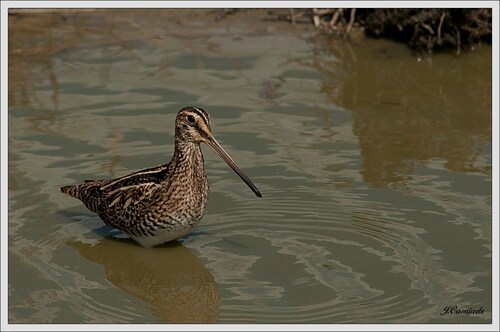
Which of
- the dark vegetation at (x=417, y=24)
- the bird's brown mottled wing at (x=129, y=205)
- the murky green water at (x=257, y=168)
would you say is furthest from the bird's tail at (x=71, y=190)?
the dark vegetation at (x=417, y=24)

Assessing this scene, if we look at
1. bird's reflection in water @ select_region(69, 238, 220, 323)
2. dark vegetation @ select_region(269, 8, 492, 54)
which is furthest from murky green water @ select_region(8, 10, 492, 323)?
dark vegetation @ select_region(269, 8, 492, 54)

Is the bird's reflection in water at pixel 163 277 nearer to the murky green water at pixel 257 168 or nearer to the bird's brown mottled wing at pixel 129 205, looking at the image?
the murky green water at pixel 257 168

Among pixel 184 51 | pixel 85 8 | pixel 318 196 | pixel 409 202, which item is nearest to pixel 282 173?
pixel 318 196

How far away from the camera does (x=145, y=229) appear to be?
8250 millimetres

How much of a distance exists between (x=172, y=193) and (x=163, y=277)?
0.65 m

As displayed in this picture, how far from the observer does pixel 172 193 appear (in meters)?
8.18

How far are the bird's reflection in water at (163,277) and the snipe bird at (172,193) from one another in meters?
0.15

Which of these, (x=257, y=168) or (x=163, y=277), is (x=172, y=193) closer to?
(x=163, y=277)

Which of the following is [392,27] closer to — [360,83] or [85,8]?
[360,83]

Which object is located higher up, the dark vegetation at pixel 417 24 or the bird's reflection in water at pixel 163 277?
the dark vegetation at pixel 417 24

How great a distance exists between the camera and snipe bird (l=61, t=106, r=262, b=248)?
321 inches

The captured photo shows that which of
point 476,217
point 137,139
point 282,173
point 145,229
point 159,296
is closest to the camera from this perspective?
point 159,296

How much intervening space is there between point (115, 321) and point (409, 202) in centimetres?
309

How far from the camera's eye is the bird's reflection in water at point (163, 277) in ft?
24.4
